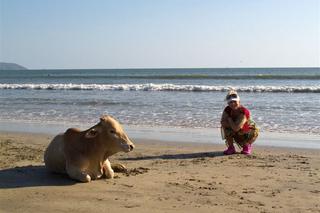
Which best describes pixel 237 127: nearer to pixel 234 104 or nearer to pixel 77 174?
pixel 234 104

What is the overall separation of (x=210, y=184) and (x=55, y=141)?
6.66ft

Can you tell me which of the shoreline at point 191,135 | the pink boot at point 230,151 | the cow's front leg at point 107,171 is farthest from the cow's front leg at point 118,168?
the shoreline at point 191,135

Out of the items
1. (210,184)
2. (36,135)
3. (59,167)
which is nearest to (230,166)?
(210,184)

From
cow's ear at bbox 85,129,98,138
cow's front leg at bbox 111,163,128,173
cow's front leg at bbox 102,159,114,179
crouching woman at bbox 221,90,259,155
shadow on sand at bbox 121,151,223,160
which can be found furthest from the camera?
crouching woman at bbox 221,90,259,155

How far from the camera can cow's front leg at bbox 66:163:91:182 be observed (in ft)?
18.2

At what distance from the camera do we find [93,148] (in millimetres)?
5660

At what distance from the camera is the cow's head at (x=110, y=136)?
5.58 meters

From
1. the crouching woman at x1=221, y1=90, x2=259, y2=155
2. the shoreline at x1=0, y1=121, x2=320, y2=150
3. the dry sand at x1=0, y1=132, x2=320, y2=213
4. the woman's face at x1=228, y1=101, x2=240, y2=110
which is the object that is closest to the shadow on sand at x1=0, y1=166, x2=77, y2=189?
the dry sand at x1=0, y1=132, x2=320, y2=213

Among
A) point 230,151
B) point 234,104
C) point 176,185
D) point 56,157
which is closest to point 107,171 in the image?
point 56,157

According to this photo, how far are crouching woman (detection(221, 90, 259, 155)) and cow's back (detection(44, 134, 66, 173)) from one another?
3.23 m

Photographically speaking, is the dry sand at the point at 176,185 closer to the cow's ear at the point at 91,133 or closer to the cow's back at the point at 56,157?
the cow's back at the point at 56,157

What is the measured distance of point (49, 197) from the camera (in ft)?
16.2

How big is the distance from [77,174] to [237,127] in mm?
3494

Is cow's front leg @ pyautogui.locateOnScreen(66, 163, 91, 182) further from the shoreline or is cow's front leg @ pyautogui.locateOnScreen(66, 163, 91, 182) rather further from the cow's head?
the shoreline
